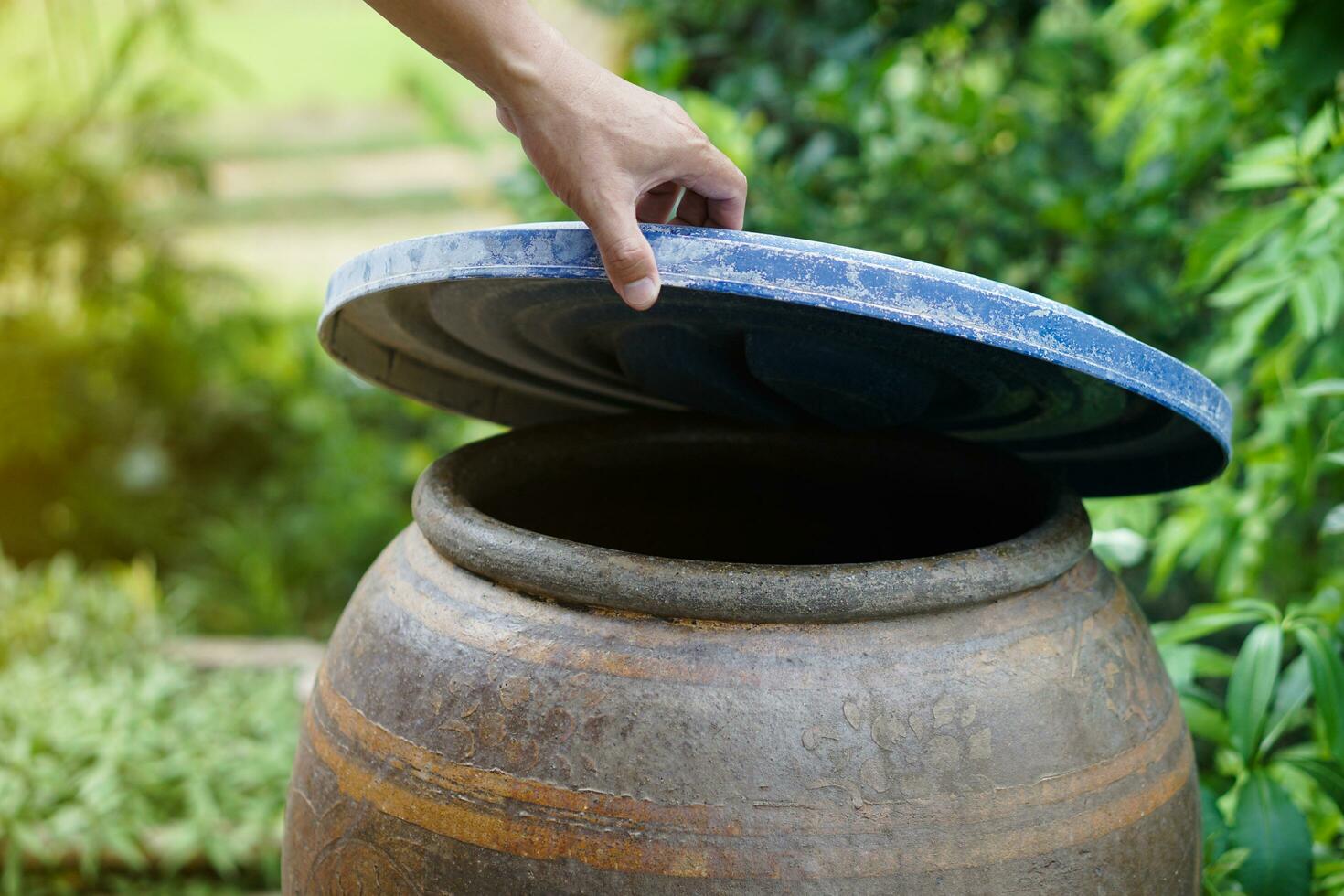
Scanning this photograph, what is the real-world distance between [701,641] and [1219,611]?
979mm

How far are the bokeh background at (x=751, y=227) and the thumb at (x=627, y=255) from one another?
103 centimetres

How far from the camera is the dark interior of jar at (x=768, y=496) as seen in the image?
1.84m

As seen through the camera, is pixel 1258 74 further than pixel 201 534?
No

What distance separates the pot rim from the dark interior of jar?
32cm

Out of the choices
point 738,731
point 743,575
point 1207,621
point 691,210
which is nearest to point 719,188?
point 691,210

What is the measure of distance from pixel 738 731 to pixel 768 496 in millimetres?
875

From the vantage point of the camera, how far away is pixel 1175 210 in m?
3.35

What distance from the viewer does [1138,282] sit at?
10.6 ft

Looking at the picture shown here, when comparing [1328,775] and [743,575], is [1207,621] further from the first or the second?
[743,575]

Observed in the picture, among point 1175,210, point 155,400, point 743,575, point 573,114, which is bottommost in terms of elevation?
point 155,400

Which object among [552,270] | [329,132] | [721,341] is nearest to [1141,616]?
[721,341]

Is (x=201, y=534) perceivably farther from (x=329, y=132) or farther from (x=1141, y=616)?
(x=329, y=132)

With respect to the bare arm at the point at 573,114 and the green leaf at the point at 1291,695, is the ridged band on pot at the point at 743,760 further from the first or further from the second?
the green leaf at the point at 1291,695

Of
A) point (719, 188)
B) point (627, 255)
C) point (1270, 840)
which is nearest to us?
point (627, 255)
